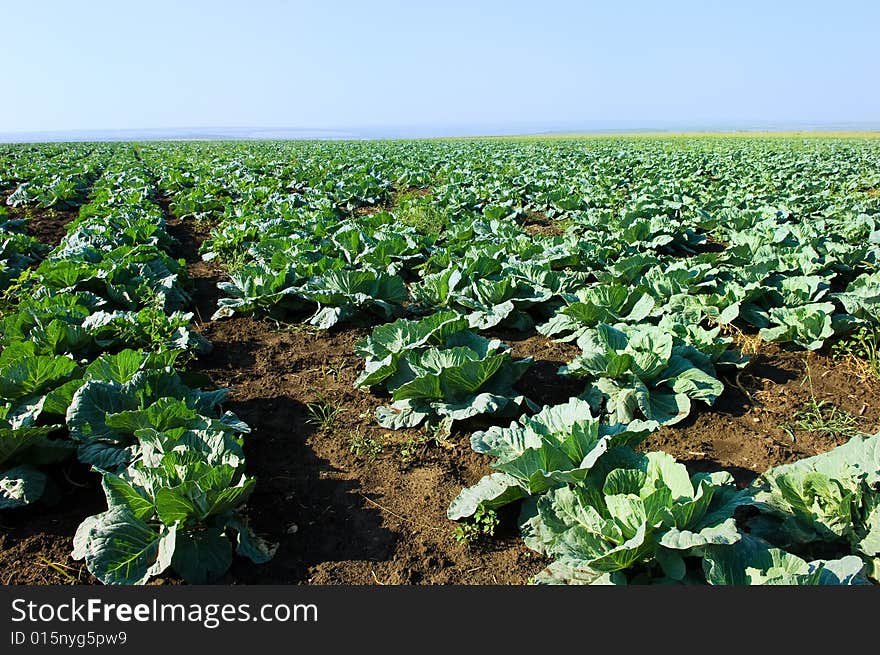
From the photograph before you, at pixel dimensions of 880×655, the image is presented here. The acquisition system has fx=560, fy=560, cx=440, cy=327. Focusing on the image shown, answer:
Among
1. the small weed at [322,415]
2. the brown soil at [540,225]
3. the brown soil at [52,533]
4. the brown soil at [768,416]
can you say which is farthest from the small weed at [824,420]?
the brown soil at [540,225]

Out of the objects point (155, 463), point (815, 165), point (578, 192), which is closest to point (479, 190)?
point (578, 192)

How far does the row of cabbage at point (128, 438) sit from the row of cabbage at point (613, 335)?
1.16 m

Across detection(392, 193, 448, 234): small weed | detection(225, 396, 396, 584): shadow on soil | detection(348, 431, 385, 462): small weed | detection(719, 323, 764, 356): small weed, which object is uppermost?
detection(392, 193, 448, 234): small weed

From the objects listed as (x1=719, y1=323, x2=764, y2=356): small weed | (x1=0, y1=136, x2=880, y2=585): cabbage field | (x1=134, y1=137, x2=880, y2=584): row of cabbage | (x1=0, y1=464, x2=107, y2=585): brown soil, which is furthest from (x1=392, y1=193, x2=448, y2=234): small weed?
(x1=0, y1=464, x2=107, y2=585): brown soil

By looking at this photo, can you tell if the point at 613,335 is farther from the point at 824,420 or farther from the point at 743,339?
the point at 743,339

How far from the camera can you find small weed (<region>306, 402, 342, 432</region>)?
4.00m

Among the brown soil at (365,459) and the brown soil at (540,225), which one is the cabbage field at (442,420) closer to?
the brown soil at (365,459)

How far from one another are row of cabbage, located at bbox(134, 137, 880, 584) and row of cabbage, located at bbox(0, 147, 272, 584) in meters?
1.16

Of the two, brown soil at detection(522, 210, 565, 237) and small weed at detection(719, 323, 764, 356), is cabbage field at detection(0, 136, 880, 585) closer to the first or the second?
small weed at detection(719, 323, 764, 356)

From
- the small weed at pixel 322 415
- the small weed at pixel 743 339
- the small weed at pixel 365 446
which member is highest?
the small weed at pixel 743 339

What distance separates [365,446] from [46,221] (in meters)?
12.5

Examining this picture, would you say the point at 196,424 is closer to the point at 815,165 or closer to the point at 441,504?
the point at 441,504

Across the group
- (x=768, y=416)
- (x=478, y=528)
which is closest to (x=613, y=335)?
(x=768, y=416)

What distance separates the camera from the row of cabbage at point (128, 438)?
2629 millimetres
